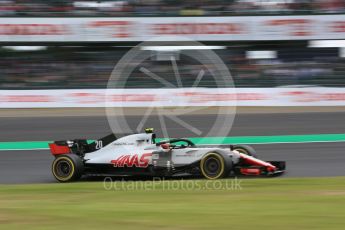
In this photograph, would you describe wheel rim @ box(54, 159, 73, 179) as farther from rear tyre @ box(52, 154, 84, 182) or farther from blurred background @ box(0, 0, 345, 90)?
blurred background @ box(0, 0, 345, 90)

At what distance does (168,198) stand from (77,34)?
16283 millimetres

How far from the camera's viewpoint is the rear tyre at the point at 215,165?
848 centimetres

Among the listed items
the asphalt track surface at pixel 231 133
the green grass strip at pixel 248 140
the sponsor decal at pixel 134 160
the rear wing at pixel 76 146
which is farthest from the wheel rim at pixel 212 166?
the green grass strip at pixel 248 140

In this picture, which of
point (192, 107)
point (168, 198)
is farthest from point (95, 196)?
point (192, 107)

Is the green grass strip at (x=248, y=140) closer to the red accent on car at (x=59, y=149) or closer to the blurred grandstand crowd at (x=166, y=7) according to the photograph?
the red accent on car at (x=59, y=149)

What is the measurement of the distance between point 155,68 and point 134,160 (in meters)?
12.6

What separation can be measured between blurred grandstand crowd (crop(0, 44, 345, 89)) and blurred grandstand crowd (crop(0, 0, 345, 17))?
1.33 m

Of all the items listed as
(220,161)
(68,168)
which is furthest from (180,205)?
(68,168)

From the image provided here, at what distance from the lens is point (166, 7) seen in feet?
74.2

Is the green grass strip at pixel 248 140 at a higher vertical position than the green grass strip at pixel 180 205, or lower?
higher

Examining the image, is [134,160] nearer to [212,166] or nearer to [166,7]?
[212,166]

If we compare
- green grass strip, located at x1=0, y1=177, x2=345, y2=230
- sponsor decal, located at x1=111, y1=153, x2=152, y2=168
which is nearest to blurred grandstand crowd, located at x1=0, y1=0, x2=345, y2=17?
sponsor decal, located at x1=111, y1=153, x2=152, y2=168

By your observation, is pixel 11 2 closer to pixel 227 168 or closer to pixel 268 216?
pixel 227 168

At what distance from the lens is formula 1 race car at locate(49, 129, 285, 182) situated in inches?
339
